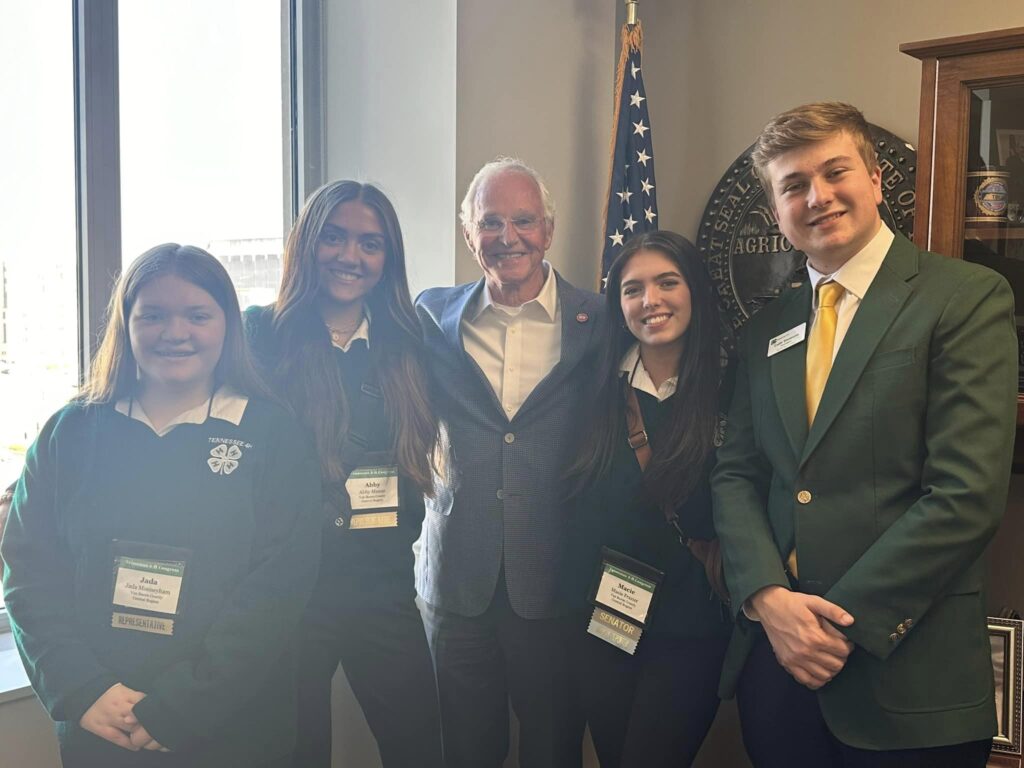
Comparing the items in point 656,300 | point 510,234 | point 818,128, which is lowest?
point 656,300

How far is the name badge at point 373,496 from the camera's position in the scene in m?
1.92

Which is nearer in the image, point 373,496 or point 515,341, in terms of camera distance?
point 373,496

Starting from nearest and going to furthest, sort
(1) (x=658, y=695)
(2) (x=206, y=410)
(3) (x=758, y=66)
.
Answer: (2) (x=206, y=410) < (1) (x=658, y=695) < (3) (x=758, y=66)

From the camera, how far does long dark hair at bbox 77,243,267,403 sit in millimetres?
1705

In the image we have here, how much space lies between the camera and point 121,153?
2.44 m

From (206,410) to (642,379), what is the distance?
0.91 meters

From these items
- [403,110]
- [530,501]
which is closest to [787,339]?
[530,501]

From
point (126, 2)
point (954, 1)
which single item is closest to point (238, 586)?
point (126, 2)

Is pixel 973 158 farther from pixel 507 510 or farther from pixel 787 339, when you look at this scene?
pixel 507 510

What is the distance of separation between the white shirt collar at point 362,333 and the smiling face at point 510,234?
1.13ft

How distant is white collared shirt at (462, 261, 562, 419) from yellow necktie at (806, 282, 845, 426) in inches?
26.2

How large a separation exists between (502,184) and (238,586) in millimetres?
1119

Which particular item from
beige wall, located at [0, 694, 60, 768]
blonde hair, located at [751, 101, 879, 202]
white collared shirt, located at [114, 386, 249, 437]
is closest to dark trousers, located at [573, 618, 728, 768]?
white collared shirt, located at [114, 386, 249, 437]

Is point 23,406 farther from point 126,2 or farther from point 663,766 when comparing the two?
point 663,766
